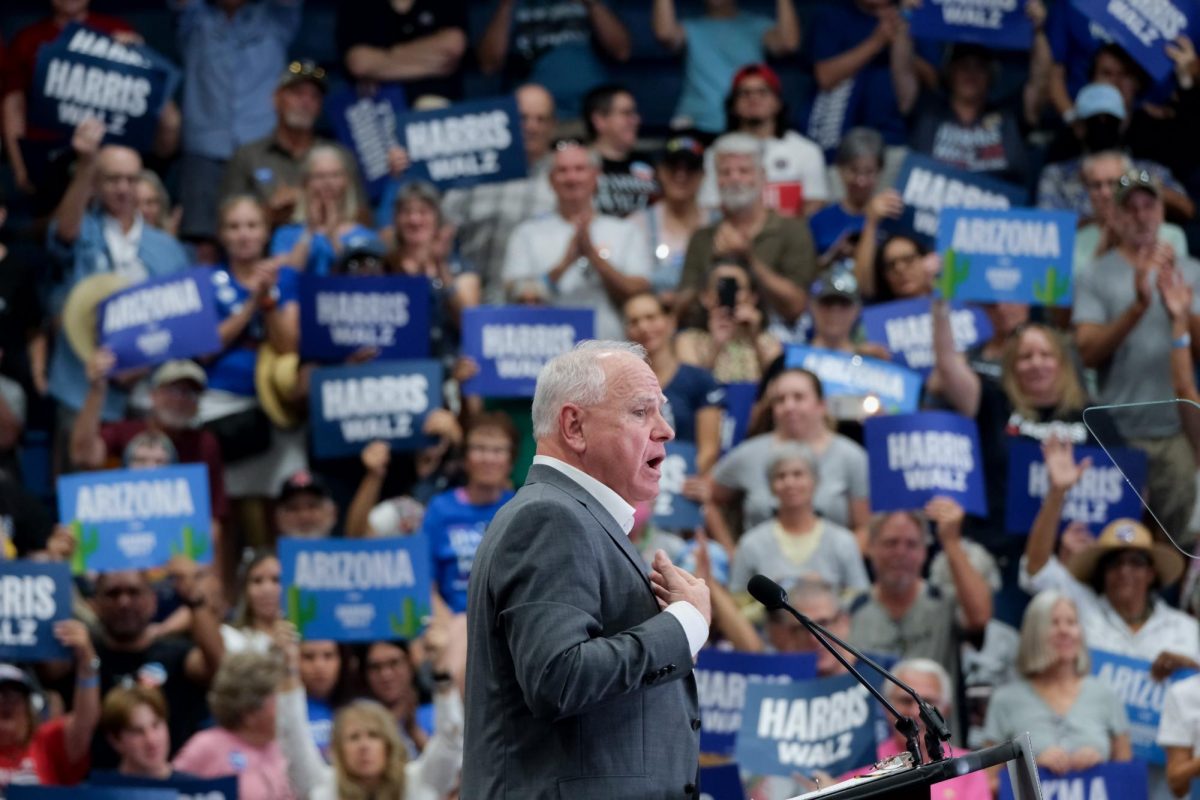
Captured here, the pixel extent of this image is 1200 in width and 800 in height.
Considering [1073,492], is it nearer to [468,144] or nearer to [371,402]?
[371,402]

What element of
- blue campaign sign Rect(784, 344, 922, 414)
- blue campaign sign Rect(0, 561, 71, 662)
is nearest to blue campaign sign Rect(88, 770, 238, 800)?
blue campaign sign Rect(0, 561, 71, 662)

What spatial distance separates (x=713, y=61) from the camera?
32.9ft

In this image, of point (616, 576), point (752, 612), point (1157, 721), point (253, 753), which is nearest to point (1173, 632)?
point (1157, 721)

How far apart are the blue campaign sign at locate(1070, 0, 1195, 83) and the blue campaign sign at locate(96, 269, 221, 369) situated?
3775 millimetres

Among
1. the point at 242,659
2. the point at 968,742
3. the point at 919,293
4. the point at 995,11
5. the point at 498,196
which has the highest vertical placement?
the point at 995,11

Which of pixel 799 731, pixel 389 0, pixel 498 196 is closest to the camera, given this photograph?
pixel 799 731

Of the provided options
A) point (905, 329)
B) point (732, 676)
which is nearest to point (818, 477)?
point (905, 329)

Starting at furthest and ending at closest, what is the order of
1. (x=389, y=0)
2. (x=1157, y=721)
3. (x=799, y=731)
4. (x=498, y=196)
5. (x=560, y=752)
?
(x=389, y=0) < (x=498, y=196) < (x=1157, y=721) < (x=799, y=731) < (x=560, y=752)

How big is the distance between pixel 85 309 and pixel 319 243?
92 centimetres

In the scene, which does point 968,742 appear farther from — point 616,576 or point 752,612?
point 616,576

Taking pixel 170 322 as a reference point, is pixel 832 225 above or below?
above

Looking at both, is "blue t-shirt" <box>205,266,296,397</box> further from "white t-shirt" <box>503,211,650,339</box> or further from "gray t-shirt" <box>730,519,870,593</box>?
"gray t-shirt" <box>730,519,870,593</box>

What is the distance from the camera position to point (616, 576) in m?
3.14

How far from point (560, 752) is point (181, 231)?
6506mm
